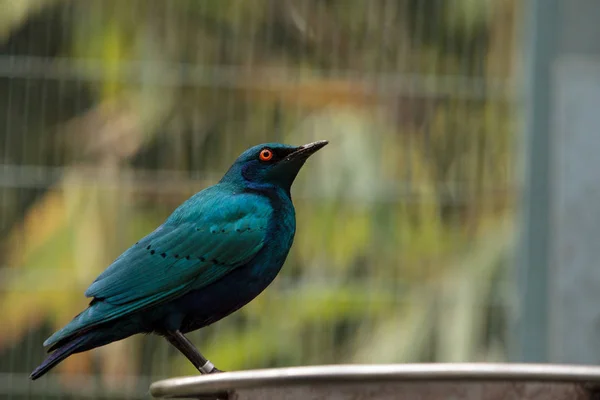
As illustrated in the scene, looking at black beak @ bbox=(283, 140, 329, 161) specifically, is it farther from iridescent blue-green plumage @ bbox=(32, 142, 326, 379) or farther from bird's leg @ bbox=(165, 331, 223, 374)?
bird's leg @ bbox=(165, 331, 223, 374)

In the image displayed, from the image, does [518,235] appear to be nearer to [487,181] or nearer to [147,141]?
[487,181]

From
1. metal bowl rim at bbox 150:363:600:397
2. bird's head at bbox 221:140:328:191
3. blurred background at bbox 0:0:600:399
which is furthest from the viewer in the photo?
blurred background at bbox 0:0:600:399

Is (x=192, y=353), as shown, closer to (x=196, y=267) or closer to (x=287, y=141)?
(x=196, y=267)

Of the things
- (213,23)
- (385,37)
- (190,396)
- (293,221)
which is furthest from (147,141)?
(190,396)

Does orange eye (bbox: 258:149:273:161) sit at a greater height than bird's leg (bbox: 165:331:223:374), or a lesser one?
greater

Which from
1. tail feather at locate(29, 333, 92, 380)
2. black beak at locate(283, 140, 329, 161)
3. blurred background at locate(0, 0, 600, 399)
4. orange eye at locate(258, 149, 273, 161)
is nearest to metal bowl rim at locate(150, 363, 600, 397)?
tail feather at locate(29, 333, 92, 380)

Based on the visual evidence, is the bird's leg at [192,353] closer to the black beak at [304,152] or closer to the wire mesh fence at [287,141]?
the black beak at [304,152]

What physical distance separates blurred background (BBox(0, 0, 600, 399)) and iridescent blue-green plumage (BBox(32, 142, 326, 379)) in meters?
2.24

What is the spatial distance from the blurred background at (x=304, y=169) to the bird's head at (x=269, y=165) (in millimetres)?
2192

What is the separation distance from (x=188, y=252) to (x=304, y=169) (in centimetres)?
264

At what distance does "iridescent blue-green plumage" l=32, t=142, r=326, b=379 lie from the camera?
1.85 metres

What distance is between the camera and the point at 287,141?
14.5 feet

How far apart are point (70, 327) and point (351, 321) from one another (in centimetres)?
273

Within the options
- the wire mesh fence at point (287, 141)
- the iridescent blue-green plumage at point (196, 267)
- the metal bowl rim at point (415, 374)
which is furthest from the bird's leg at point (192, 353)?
the wire mesh fence at point (287, 141)
